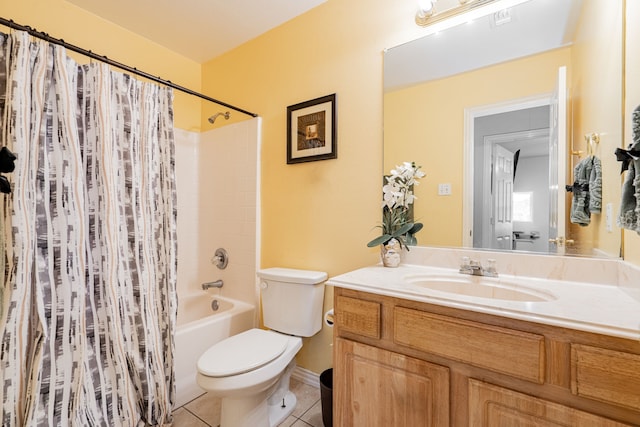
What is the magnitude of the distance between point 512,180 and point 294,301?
128 cm

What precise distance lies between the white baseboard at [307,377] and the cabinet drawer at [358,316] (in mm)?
890

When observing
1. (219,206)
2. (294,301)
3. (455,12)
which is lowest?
(294,301)

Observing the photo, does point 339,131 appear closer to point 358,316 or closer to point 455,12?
point 455,12

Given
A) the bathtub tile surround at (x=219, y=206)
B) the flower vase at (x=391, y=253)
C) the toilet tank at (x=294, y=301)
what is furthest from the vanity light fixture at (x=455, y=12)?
the toilet tank at (x=294, y=301)

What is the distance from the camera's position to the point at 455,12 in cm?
138

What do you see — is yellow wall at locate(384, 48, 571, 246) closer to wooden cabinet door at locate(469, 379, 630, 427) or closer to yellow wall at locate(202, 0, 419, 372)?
yellow wall at locate(202, 0, 419, 372)

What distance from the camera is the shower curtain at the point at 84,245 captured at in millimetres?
1126

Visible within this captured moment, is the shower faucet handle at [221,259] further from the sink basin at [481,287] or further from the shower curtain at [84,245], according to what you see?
the sink basin at [481,287]

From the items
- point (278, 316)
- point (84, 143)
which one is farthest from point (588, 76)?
point (84, 143)

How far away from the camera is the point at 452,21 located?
1424 mm

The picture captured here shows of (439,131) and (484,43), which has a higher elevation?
(484,43)

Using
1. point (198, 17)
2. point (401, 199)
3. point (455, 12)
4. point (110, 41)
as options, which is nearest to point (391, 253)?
point (401, 199)

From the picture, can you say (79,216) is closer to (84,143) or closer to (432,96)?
(84,143)

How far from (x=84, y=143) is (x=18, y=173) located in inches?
11.3
